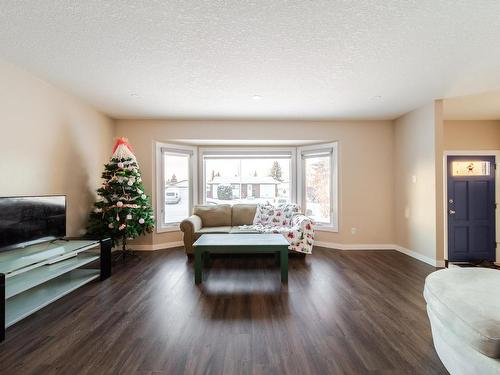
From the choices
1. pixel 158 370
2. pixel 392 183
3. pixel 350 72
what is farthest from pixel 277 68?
pixel 392 183

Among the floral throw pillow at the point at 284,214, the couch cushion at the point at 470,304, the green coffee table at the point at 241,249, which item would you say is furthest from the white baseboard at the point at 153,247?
the couch cushion at the point at 470,304

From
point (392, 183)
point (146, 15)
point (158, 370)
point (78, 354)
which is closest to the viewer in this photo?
point (158, 370)

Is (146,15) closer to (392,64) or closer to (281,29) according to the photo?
(281,29)

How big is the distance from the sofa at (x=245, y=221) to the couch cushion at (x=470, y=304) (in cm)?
253

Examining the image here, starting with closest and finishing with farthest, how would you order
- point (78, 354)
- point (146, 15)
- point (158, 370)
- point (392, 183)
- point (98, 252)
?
point (158, 370)
point (78, 354)
point (146, 15)
point (98, 252)
point (392, 183)

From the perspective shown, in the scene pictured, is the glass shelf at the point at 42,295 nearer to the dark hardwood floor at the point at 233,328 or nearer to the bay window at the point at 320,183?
the dark hardwood floor at the point at 233,328

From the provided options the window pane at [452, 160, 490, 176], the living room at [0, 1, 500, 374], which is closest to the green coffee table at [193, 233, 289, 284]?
the living room at [0, 1, 500, 374]

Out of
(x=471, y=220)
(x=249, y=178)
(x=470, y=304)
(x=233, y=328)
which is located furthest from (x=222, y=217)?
(x=471, y=220)

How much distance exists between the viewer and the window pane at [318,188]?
502 centimetres

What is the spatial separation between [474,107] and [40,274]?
6.45m

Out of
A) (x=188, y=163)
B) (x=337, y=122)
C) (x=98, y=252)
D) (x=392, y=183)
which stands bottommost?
(x=98, y=252)

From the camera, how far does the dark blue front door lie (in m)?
4.35

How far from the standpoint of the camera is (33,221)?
8.46 feet

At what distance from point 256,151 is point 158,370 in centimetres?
437
